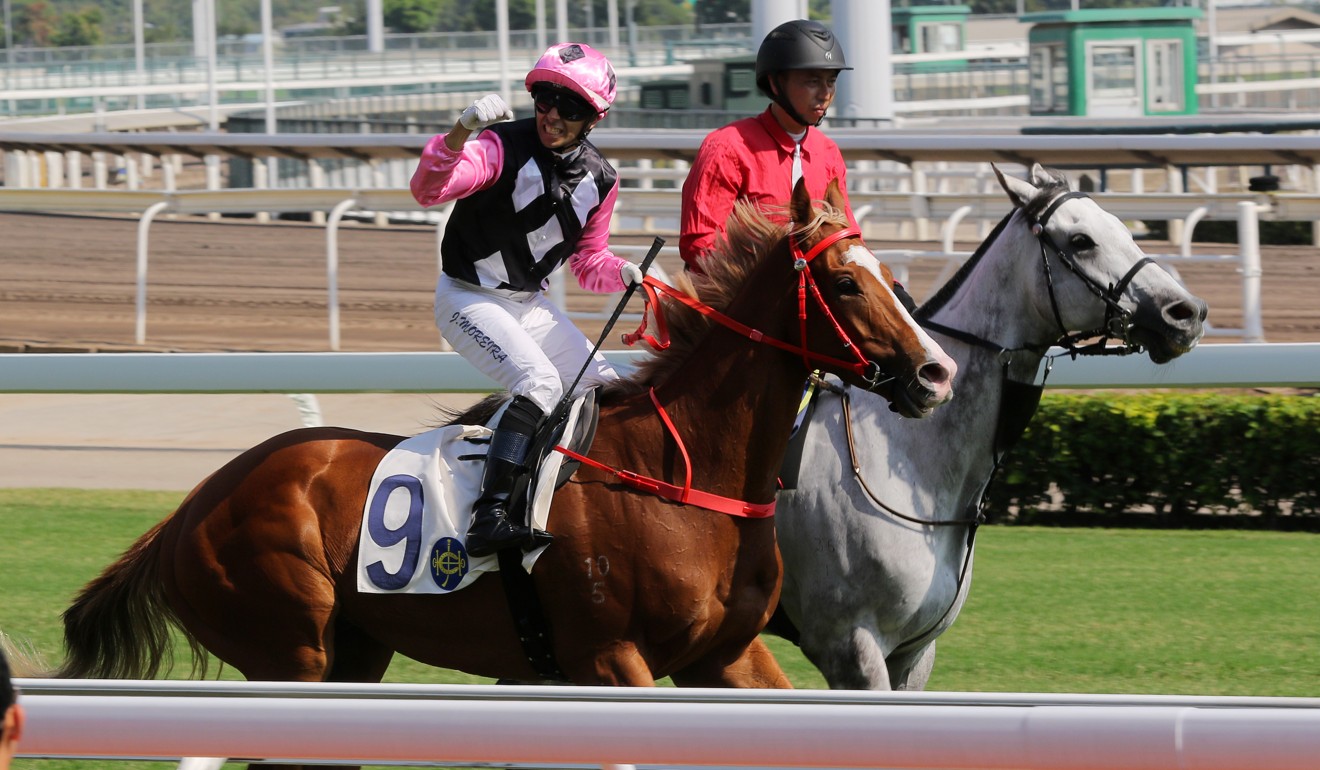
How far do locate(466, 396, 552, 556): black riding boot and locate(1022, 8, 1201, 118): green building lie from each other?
2744 cm

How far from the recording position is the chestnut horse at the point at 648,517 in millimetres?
3312

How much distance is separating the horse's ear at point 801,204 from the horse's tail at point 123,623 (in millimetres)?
1564

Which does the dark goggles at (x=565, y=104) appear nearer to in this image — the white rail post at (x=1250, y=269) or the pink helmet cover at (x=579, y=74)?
the pink helmet cover at (x=579, y=74)

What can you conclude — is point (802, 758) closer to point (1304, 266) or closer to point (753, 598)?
point (753, 598)

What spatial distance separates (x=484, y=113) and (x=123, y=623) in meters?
1.43

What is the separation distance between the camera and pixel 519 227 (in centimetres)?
357

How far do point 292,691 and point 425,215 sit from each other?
39.4 feet

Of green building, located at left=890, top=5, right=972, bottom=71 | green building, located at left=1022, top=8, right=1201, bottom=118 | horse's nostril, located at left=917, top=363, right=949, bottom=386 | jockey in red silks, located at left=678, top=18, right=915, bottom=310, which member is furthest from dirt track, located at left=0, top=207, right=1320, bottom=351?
green building, located at left=890, top=5, right=972, bottom=71

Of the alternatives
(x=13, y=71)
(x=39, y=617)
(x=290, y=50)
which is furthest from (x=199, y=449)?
(x=290, y=50)

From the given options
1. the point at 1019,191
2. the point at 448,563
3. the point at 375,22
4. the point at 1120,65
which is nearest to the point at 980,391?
the point at 1019,191

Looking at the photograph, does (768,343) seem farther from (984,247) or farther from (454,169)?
(984,247)

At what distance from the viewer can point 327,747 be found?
1942mm

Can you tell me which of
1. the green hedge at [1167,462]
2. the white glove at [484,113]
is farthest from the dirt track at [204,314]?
the green hedge at [1167,462]

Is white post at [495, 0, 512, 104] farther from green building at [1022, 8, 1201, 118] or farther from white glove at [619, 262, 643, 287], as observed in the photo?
white glove at [619, 262, 643, 287]
